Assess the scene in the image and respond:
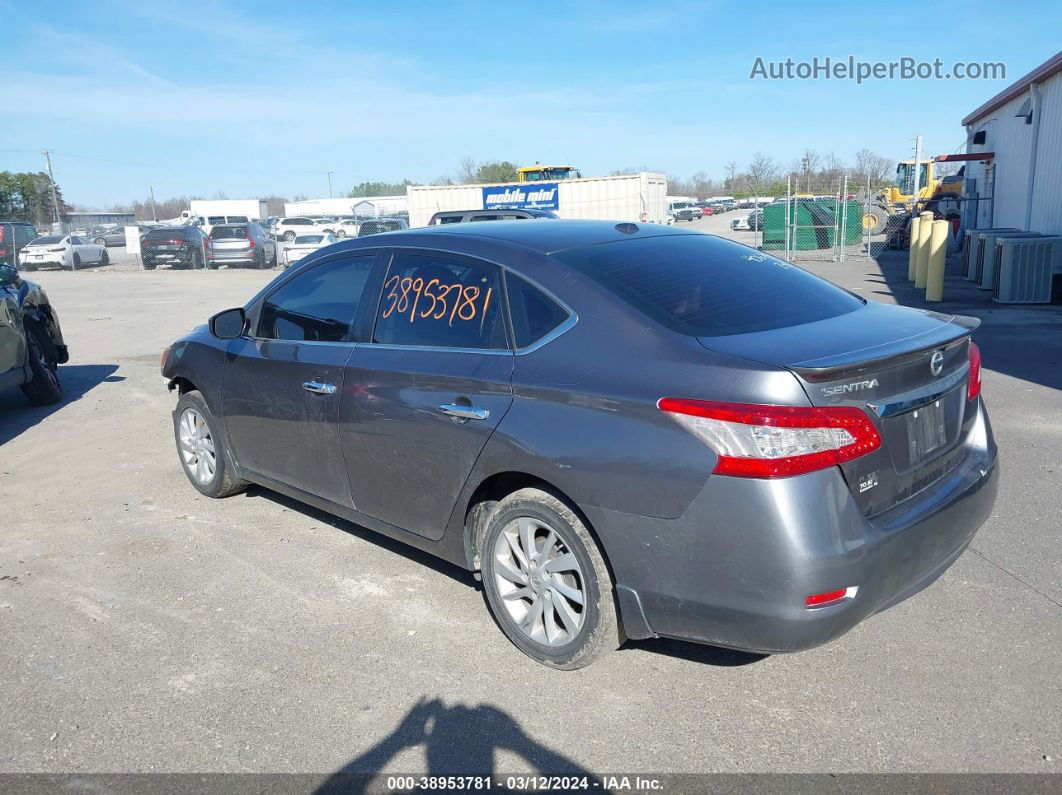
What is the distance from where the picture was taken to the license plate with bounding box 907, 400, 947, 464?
3117mm

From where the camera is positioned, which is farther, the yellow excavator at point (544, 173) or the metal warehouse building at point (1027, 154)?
the yellow excavator at point (544, 173)

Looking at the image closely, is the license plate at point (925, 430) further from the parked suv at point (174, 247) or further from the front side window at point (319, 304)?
the parked suv at point (174, 247)

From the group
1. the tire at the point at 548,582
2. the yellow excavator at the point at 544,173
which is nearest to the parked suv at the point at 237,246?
the yellow excavator at the point at 544,173

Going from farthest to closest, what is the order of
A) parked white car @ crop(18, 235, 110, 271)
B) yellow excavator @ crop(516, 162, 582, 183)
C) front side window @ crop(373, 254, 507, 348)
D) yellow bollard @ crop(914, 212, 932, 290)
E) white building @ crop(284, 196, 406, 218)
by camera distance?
white building @ crop(284, 196, 406, 218) → yellow excavator @ crop(516, 162, 582, 183) → parked white car @ crop(18, 235, 110, 271) → yellow bollard @ crop(914, 212, 932, 290) → front side window @ crop(373, 254, 507, 348)

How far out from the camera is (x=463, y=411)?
11.8ft

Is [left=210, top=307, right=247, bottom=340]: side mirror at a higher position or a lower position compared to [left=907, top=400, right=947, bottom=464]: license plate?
higher

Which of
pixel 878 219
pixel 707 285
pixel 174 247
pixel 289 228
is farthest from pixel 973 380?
pixel 289 228

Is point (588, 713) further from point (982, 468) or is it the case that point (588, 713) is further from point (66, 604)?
point (66, 604)

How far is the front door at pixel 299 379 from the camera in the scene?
14.3 feet

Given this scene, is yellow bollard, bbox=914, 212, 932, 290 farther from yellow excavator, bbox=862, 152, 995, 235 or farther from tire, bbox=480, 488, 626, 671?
tire, bbox=480, 488, 626, 671

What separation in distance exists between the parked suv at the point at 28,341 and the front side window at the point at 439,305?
546cm

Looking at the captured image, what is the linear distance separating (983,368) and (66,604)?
8624 mm

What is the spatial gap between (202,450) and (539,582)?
3082mm

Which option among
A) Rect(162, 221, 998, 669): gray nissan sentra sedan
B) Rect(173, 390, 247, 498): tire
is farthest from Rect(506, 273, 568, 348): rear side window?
Rect(173, 390, 247, 498): tire
